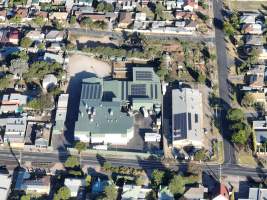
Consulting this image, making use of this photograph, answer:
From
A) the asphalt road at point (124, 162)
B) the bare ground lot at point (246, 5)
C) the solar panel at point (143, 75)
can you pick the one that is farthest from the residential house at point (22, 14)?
the bare ground lot at point (246, 5)

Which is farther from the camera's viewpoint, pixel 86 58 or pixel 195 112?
pixel 86 58

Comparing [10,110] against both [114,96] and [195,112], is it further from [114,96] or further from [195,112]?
[195,112]

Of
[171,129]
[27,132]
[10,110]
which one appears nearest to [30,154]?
[27,132]

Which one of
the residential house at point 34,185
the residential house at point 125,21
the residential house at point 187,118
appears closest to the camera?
the residential house at point 34,185

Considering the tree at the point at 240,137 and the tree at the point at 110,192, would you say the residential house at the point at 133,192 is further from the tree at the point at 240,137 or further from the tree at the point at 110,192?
the tree at the point at 240,137

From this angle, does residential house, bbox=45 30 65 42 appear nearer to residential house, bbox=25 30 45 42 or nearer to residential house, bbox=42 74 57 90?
residential house, bbox=25 30 45 42
